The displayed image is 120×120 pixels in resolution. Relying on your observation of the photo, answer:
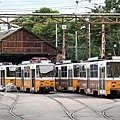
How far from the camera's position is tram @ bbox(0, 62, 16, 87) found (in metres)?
54.5

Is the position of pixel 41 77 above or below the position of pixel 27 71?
below

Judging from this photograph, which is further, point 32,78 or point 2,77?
point 2,77

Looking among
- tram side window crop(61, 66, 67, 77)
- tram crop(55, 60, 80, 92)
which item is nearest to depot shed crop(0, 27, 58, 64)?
tram crop(55, 60, 80, 92)

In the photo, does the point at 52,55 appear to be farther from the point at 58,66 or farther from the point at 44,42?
the point at 58,66

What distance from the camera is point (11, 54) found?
3600 inches

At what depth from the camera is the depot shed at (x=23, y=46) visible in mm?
93562

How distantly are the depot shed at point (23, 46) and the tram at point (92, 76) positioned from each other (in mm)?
43285

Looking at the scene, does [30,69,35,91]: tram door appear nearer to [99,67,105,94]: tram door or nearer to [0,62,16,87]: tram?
[0,62,16,87]: tram

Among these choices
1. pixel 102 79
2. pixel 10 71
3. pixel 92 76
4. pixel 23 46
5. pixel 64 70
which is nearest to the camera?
pixel 102 79

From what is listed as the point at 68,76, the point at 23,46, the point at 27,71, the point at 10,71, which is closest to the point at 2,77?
the point at 10,71

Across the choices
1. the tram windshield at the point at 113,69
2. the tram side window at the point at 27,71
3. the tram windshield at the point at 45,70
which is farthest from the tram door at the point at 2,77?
the tram windshield at the point at 113,69

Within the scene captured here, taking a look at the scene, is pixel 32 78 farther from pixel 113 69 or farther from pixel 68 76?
pixel 113 69

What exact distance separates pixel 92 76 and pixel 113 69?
378 cm

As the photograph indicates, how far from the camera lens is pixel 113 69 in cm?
3556
